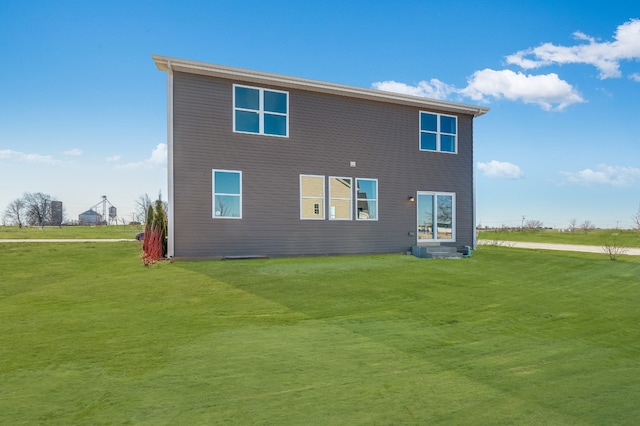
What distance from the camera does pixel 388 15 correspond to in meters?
14.9

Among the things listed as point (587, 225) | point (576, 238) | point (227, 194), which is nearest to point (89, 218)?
point (227, 194)

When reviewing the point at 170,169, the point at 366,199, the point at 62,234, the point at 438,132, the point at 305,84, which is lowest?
the point at 62,234

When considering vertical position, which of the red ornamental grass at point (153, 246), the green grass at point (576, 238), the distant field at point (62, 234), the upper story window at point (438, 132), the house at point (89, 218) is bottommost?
the green grass at point (576, 238)

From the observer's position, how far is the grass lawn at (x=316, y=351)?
244cm

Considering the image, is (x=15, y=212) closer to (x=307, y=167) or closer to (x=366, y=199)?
(x=307, y=167)

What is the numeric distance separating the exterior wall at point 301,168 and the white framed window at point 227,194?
0.15 m

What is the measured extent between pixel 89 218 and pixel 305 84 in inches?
2474

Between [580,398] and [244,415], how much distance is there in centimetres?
238

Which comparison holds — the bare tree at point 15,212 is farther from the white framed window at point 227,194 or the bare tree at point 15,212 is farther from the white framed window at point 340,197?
the white framed window at point 340,197

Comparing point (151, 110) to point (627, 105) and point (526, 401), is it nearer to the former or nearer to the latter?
point (526, 401)

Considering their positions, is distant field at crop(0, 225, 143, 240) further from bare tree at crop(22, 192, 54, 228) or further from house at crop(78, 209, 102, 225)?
house at crop(78, 209, 102, 225)

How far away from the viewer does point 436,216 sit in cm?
1395

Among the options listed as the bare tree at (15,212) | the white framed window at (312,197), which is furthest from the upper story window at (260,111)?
the bare tree at (15,212)

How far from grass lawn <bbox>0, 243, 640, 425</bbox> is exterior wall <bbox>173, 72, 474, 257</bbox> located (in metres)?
3.50
